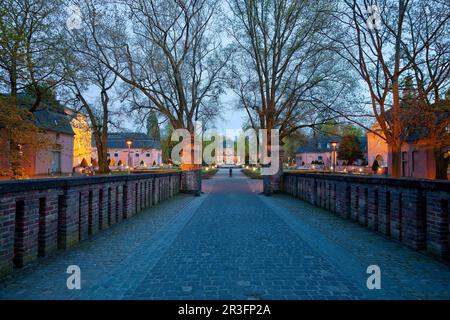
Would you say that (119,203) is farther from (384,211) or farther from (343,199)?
(384,211)

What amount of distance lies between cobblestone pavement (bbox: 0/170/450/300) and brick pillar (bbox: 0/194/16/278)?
0.20m

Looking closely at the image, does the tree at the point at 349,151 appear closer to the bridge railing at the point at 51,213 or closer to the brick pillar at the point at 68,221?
the bridge railing at the point at 51,213

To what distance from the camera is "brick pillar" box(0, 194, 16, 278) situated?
13.2 feet

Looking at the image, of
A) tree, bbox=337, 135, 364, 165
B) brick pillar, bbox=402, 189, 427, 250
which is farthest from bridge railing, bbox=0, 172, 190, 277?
tree, bbox=337, 135, 364, 165

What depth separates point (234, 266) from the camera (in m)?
4.67

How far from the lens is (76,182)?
19.7 feet

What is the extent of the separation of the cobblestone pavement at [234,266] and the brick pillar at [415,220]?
0.29 m

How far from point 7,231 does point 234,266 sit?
3.47 m

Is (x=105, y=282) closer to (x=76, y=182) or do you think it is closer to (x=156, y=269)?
(x=156, y=269)

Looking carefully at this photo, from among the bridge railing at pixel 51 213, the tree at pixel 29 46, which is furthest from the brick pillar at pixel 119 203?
the tree at pixel 29 46

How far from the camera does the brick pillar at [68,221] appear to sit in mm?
5523

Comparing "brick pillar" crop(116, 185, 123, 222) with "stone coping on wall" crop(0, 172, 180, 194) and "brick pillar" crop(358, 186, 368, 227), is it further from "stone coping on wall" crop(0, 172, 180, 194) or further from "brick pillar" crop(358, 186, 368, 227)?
"brick pillar" crop(358, 186, 368, 227)
